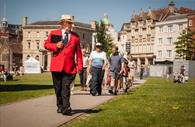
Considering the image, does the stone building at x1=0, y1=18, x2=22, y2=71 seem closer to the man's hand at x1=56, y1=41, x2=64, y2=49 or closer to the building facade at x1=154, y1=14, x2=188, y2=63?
the building facade at x1=154, y1=14, x2=188, y2=63

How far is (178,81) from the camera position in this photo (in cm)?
3500

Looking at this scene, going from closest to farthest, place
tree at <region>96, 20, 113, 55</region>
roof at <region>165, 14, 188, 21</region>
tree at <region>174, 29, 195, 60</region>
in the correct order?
tree at <region>174, 29, 195, 60</region>, tree at <region>96, 20, 113, 55</region>, roof at <region>165, 14, 188, 21</region>

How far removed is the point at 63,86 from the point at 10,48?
350ft

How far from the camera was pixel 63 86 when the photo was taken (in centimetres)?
916

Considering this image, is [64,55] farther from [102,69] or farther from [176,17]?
[176,17]

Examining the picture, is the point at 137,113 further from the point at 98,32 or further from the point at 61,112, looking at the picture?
the point at 98,32

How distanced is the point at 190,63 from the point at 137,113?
41.5 meters

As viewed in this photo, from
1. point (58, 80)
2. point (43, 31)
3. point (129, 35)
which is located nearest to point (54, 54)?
point (58, 80)

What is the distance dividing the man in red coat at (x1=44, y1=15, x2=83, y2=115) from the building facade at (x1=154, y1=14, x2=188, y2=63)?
7531 cm

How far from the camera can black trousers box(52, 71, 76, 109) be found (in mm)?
9117

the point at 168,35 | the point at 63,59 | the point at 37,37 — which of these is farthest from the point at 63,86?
the point at 37,37

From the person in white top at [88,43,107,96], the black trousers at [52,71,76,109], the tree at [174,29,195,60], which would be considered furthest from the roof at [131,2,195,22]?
the black trousers at [52,71,76,109]

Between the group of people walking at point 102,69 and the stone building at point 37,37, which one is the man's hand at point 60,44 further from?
the stone building at point 37,37

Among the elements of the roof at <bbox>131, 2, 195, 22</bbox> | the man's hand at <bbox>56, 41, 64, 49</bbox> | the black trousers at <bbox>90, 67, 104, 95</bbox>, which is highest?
the roof at <bbox>131, 2, 195, 22</bbox>
